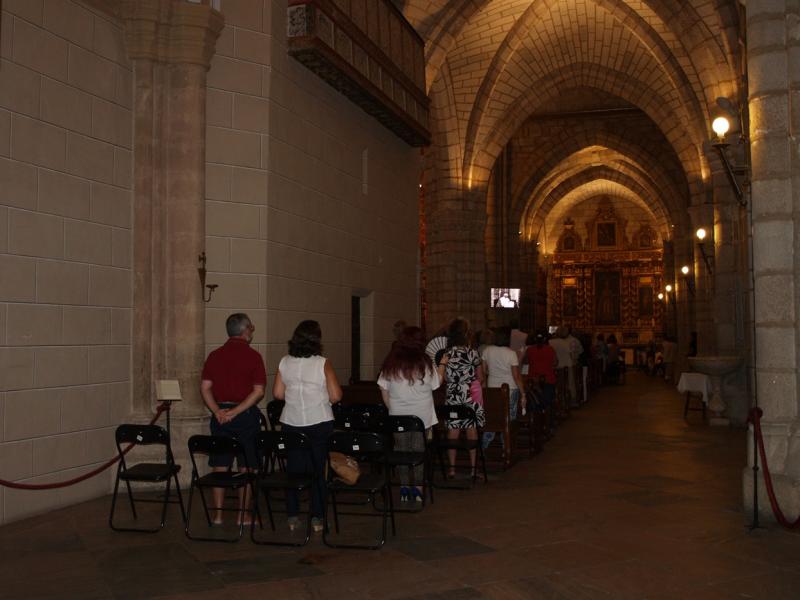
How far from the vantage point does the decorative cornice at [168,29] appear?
7.84 meters

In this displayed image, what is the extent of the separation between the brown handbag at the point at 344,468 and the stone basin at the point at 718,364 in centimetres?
871

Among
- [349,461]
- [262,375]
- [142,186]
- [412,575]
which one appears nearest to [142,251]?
[142,186]

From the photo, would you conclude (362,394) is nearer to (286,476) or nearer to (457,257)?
(286,476)

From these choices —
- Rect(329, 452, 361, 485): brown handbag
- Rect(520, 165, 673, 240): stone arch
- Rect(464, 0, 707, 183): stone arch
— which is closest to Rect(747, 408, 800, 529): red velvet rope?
Rect(329, 452, 361, 485): brown handbag

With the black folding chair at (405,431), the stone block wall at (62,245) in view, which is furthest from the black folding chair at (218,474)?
the stone block wall at (62,245)

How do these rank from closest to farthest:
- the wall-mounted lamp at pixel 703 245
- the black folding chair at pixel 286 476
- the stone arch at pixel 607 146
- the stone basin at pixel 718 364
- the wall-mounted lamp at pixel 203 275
→ the black folding chair at pixel 286 476
the wall-mounted lamp at pixel 203 275
the stone basin at pixel 718 364
the wall-mounted lamp at pixel 703 245
the stone arch at pixel 607 146

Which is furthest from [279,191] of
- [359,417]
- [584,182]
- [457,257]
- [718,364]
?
[584,182]

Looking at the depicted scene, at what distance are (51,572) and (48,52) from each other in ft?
14.1

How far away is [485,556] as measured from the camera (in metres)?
5.36

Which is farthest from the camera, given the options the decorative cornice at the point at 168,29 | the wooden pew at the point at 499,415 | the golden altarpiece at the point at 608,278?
the golden altarpiece at the point at 608,278

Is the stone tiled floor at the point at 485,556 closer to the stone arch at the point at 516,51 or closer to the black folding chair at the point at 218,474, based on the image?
the black folding chair at the point at 218,474

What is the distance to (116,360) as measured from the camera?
7.77 m

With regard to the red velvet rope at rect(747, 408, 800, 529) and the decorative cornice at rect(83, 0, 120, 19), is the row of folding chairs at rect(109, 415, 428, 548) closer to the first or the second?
the red velvet rope at rect(747, 408, 800, 529)

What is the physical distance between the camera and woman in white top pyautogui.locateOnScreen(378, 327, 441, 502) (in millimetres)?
6953
